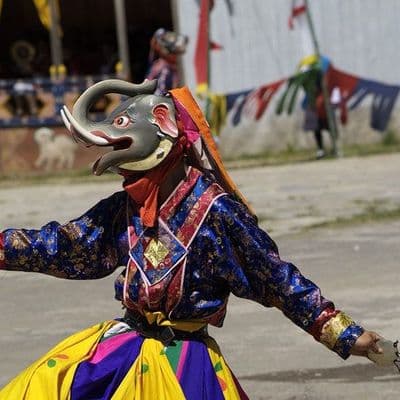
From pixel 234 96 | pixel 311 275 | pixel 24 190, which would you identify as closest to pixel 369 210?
pixel 311 275

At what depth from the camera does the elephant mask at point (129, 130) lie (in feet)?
12.6

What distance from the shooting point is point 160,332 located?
3.85 m

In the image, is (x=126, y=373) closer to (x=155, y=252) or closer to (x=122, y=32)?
(x=155, y=252)

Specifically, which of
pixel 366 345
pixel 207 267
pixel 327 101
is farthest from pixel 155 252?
pixel 327 101

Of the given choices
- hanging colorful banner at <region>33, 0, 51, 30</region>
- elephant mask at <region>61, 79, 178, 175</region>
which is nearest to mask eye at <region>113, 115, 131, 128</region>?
elephant mask at <region>61, 79, 178, 175</region>

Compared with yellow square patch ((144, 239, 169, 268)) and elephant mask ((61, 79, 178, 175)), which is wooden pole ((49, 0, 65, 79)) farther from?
yellow square patch ((144, 239, 169, 268))

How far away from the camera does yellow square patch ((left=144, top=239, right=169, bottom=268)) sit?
3.82 meters

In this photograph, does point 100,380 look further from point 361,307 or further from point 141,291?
point 361,307

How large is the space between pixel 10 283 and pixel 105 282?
28.2 inches

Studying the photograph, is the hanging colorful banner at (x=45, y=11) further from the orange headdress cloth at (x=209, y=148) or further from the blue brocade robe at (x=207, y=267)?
the blue brocade robe at (x=207, y=267)

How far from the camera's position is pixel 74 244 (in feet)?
13.2

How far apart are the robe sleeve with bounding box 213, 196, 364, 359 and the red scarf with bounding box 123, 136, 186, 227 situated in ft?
0.61

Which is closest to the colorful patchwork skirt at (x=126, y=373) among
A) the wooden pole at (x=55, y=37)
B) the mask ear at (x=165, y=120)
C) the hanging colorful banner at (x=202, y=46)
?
the mask ear at (x=165, y=120)

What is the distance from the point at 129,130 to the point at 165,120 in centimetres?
12
